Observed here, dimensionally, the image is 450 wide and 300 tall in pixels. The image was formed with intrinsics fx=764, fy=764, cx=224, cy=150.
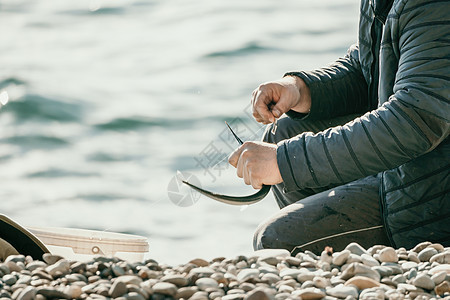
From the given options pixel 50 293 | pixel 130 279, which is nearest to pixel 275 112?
pixel 130 279

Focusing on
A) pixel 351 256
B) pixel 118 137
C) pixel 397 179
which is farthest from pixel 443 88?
pixel 118 137

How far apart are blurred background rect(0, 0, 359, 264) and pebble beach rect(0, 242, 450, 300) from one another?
2.55 meters

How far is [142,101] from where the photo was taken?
26.1ft

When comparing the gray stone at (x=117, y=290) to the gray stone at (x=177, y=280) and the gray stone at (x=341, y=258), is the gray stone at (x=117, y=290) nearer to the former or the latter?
the gray stone at (x=177, y=280)

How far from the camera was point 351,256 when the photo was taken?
188 cm

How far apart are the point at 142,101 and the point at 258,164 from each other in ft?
19.3

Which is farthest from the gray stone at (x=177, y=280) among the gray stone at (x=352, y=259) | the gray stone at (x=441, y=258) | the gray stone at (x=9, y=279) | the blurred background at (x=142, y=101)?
the blurred background at (x=142, y=101)

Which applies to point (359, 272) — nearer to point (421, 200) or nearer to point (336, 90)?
point (421, 200)

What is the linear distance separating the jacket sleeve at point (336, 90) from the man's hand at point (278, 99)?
0.03 metres

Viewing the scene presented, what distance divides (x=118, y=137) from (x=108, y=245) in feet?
16.1

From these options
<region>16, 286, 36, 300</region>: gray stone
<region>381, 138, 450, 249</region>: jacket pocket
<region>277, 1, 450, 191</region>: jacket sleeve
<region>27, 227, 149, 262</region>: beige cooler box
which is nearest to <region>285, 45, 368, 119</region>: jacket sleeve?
<region>381, 138, 450, 249</region>: jacket pocket

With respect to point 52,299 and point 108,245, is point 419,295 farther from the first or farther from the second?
point 108,245

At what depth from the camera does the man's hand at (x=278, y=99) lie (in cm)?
266

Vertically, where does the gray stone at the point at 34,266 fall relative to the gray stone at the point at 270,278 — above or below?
above
